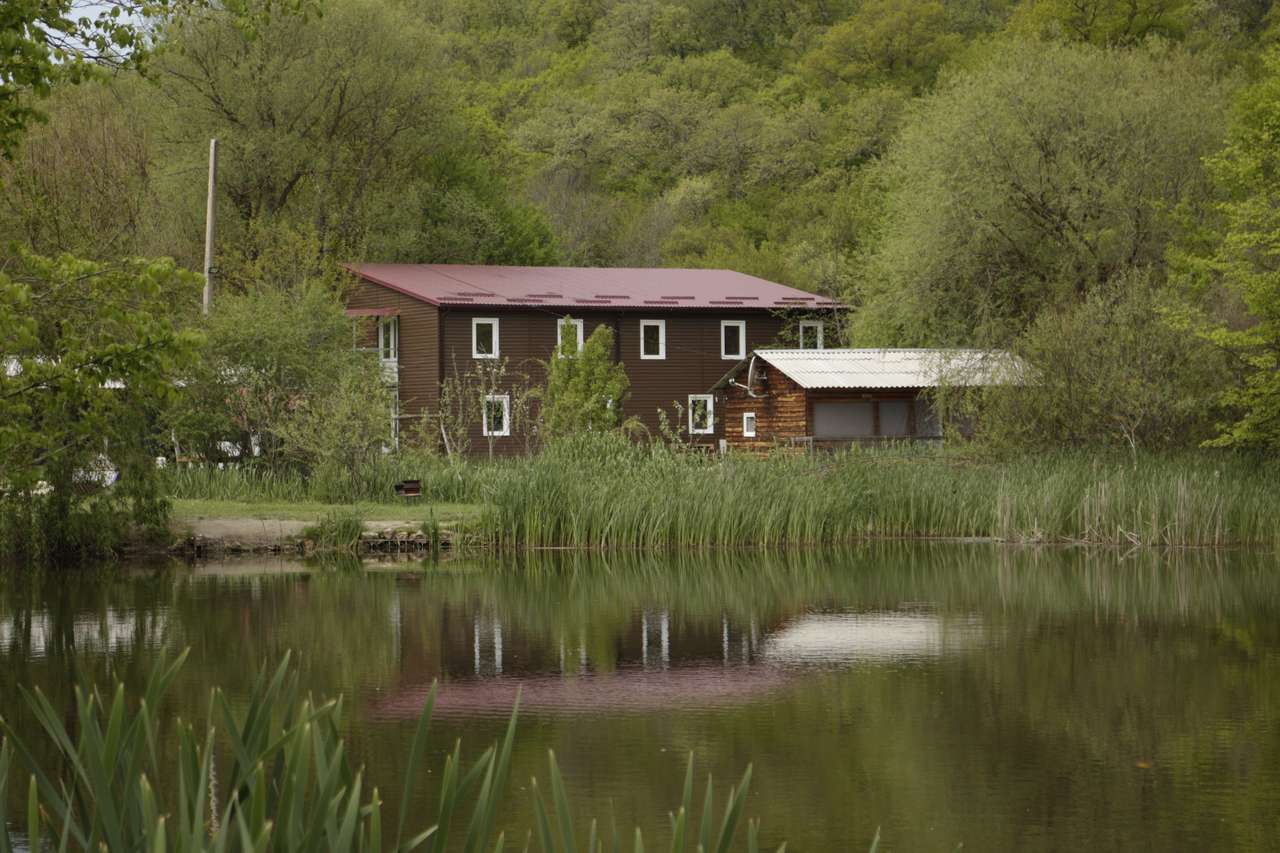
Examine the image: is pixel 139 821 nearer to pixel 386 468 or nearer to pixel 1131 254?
pixel 386 468

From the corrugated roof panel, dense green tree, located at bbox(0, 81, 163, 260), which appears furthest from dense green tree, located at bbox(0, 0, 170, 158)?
the corrugated roof panel

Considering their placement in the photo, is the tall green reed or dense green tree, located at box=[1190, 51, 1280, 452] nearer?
the tall green reed

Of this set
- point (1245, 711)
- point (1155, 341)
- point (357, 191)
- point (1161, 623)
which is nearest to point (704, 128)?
point (357, 191)

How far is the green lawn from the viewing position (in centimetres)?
2967

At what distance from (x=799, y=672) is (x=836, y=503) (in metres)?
A: 14.6

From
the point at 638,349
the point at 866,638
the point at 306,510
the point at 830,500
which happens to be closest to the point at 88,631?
the point at 866,638

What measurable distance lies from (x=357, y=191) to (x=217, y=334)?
28.6m

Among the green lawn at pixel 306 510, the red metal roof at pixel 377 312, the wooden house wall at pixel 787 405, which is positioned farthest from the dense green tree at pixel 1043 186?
the green lawn at pixel 306 510

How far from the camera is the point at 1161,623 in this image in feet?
65.5

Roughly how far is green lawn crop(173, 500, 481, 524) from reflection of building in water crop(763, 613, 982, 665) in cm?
1098

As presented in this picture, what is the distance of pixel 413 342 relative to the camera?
55.4 m

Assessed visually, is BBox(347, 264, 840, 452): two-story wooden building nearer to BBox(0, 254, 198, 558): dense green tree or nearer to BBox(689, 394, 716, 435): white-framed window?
BBox(689, 394, 716, 435): white-framed window

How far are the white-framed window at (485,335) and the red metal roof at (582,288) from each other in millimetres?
890

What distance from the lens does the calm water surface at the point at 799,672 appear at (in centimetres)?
1070
